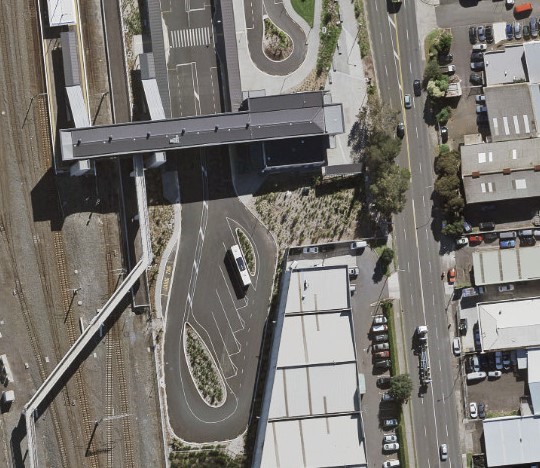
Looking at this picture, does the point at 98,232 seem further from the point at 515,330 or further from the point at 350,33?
the point at 515,330

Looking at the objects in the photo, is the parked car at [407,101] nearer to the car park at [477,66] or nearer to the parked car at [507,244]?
the car park at [477,66]

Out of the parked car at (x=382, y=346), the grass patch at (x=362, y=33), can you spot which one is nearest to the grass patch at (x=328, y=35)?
the grass patch at (x=362, y=33)

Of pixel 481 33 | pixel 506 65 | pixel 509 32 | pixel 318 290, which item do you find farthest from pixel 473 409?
pixel 509 32

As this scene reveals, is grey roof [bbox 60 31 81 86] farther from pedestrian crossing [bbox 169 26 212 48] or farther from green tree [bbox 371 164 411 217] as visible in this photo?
green tree [bbox 371 164 411 217]

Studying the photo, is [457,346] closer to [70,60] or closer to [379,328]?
[379,328]

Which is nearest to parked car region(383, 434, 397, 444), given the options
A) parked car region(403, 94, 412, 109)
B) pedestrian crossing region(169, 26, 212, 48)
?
parked car region(403, 94, 412, 109)
